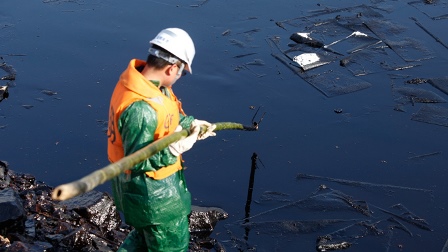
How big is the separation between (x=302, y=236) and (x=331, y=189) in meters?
0.73

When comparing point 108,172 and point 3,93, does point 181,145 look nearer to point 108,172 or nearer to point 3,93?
point 108,172

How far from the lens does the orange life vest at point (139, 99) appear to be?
404 cm

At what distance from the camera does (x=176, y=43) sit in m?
4.13

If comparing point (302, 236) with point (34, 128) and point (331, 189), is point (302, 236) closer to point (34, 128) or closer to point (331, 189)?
point (331, 189)

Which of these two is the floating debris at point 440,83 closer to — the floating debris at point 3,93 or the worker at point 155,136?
the worker at point 155,136

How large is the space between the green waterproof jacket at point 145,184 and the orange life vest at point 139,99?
4cm

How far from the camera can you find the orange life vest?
13.2 ft

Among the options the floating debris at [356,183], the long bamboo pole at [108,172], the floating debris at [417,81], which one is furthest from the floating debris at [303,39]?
the long bamboo pole at [108,172]

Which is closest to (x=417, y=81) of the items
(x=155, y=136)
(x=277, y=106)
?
(x=277, y=106)

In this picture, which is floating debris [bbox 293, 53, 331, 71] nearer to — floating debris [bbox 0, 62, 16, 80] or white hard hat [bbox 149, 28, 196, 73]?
floating debris [bbox 0, 62, 16, 80]

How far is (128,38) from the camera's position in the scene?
378 inches

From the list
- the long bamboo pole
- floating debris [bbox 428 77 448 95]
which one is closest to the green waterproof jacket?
the long bamboo pole

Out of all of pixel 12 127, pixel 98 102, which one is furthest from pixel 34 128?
pixel 98 102

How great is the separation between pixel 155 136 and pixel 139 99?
0.24 metres
